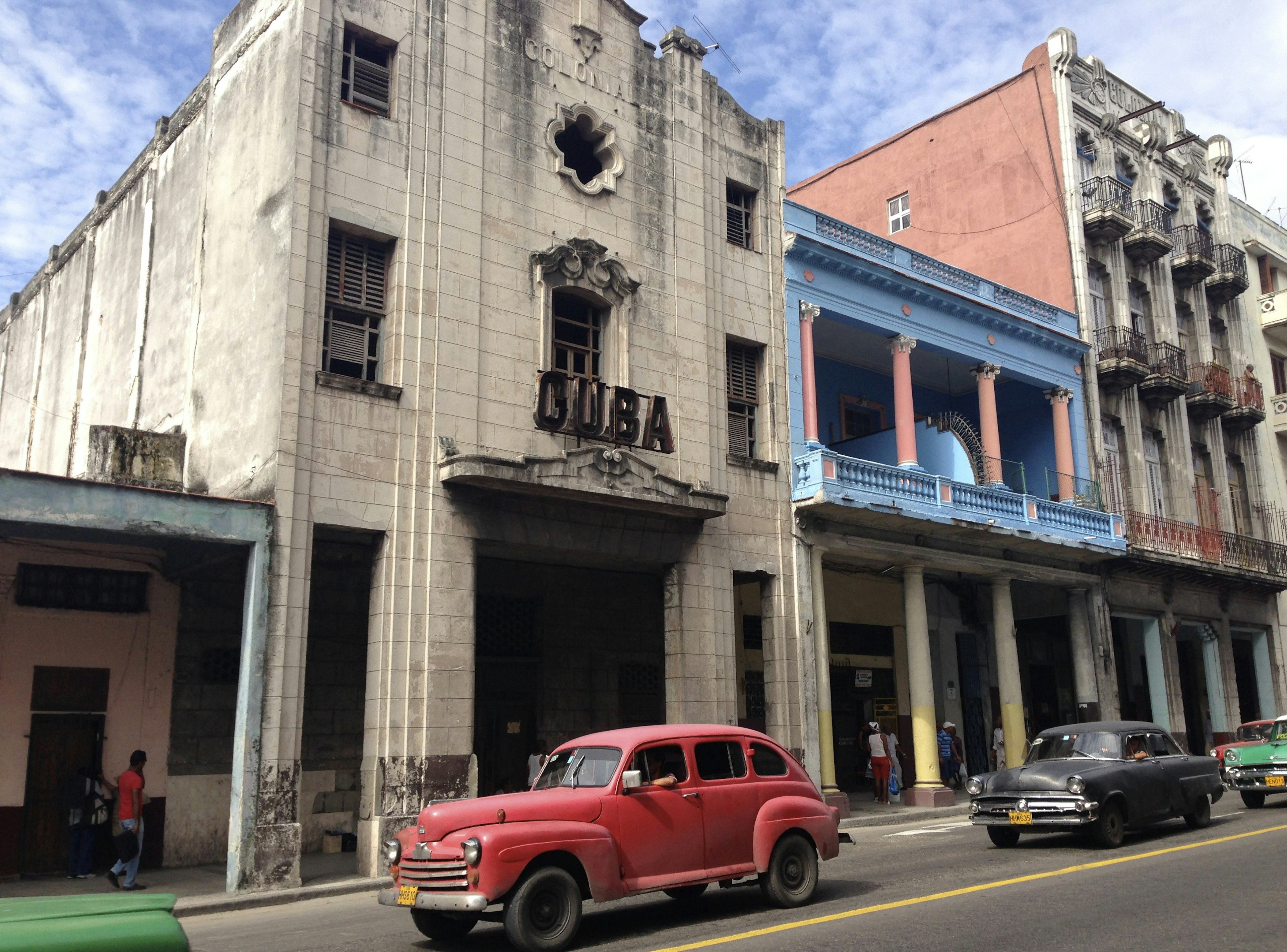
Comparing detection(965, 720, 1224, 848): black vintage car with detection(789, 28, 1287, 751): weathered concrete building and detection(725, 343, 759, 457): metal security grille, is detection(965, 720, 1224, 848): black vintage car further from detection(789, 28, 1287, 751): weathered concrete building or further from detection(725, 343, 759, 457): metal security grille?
detection(789, 28, 1287, 751): weathered concrete building

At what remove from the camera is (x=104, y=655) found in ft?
53.6

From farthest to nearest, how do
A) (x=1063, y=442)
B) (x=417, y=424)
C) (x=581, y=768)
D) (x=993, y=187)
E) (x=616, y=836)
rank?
1. (x=993, y=187)
2. (x=1063, y=442)
3. (x=417, y=424)
4. (x=581, y=768)
5. (x=616, y=836)

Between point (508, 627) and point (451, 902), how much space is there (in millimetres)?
11905

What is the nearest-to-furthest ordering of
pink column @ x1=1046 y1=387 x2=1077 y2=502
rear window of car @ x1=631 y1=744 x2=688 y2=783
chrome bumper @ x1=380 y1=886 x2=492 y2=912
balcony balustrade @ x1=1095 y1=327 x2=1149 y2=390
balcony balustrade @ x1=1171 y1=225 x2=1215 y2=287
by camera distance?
chrome bumper @ x1=380 y1=886 x2=492 y2=912
rear window of car @ x1=631 y1=744 x2=688 y2=783
pink column @ x1=1046 y1=387 x2=1077 y2=502
balcony balustrade @ x1=1095 y1=327 x2=1149 y2=390
balcony balustrade @ x1=1171 y1=225 x2=1215 y2=287

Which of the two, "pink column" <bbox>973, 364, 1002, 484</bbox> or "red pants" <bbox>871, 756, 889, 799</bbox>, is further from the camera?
"pink column" <bbox>973, 364, 1002, 484</bbox>

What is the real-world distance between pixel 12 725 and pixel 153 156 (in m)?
11.5

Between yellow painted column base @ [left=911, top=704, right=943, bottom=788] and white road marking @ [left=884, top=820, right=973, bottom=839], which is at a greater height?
yellow painted column base @ [left=911, top=704, right=943, bottom=788]

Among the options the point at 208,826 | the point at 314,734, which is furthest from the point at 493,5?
the point at 208,826

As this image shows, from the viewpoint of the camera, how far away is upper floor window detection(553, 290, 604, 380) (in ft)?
62.4

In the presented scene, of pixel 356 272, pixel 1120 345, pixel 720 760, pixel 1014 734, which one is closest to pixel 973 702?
pixel 1014 734

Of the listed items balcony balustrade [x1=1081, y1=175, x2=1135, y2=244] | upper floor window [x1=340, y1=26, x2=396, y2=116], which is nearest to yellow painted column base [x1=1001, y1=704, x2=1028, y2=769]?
balcony balustrade [x1=1081, y1=175, x2=1135, y2=244]

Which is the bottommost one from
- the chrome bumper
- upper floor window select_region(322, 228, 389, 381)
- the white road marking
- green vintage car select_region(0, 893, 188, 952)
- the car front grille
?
the white road marking

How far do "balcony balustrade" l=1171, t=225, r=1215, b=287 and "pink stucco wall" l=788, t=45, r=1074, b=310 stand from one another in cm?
588

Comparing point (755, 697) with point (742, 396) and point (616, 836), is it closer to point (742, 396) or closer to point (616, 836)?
point (742, 396)
